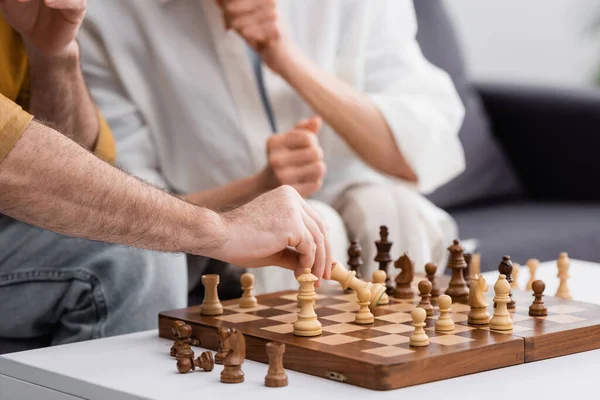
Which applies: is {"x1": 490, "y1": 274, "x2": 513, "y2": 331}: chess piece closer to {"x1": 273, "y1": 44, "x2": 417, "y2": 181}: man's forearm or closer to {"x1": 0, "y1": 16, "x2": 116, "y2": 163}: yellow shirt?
{"x1": 0, "y1": 16, "x2": 116, "y2": 163}: yellow shirt

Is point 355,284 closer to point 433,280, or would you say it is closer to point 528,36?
point 433,280

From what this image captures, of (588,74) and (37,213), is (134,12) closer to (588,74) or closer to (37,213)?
(37,213)

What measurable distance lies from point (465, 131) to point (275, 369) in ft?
5.83

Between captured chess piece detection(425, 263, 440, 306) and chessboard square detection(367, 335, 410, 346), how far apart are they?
23cm

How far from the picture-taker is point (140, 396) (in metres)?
1.00

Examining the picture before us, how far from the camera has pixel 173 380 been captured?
1.06m

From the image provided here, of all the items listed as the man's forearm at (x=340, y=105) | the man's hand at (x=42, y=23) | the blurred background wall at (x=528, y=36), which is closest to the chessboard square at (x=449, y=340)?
the man's hand at (x=42, y=23)

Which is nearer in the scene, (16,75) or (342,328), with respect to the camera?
(342,328)

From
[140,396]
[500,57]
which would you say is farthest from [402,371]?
[500,57]

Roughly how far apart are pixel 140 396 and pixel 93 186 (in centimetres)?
28

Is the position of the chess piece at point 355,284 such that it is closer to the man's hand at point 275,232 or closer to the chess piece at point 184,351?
the man's hand at point 275,232

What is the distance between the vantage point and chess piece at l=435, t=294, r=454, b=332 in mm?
1146

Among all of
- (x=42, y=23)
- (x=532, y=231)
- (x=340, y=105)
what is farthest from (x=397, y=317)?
(x=532, y=231)

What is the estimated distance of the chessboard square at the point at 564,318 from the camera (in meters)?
1.20
